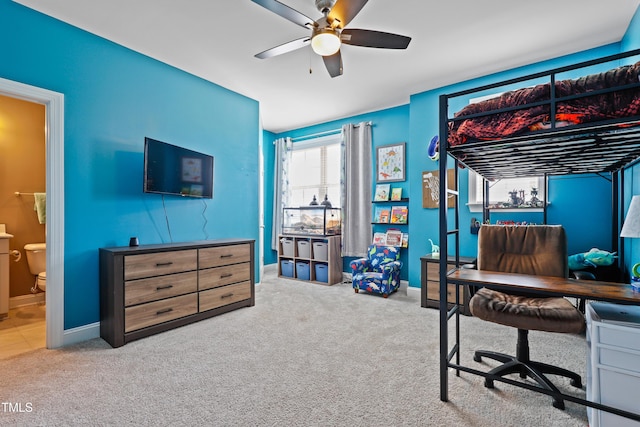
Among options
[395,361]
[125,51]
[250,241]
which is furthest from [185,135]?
[395,361]

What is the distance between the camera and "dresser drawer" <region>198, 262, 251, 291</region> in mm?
3094

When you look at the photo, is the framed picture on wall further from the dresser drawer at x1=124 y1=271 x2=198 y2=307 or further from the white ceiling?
the dresser drawer at x1=124 y1=271 x2=198 y2=307

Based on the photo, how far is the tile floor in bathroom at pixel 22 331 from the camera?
7.99 feet

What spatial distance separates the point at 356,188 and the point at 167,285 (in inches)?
122

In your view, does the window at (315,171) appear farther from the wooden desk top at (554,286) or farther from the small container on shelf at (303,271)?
the wooden desk top at (554,286)

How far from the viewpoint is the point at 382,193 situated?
463 cm

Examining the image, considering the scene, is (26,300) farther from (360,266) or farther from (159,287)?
(360,266)

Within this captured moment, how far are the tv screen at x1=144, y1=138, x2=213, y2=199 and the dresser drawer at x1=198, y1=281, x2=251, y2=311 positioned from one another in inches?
43.1

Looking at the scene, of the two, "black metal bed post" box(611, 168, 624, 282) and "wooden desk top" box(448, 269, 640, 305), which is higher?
"black metal bed post" box(611, 168, 624, 282)

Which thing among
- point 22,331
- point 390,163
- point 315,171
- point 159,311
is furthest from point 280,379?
point 315,171

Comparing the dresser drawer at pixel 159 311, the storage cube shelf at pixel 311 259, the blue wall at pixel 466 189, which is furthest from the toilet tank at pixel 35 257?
the blue wall at pixel 466 189

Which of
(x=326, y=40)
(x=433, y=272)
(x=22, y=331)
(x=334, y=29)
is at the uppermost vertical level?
(x=334, y=29)

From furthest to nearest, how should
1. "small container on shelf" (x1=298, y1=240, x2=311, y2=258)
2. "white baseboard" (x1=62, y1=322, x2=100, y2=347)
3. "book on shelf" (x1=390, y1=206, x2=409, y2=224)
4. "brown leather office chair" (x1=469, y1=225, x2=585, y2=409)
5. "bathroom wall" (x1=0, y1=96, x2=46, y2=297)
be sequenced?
"small container on shelf" (x1=298, y1=240, x2=311, y2=258), "book on shelf" (x1=390, y1=206, x2=409, y2=224), "bathroom wall" (x1=0, y1=96, x2=46, y2=297), "white baseboard" (x1=62, y1=322, x2=100, y2=347), "brown leather office chair" (x1=469, y1=225, x2=585, y2=409)

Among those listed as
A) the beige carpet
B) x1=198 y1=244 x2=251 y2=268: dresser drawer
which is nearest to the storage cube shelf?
x1=198 y1=244 x2=251 y2=268: dresser drawer
